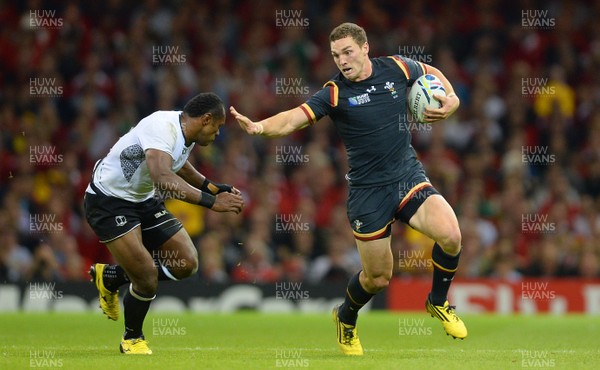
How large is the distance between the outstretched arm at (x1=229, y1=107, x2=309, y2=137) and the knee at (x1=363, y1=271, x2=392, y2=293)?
1.47 m

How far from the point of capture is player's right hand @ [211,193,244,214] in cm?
899

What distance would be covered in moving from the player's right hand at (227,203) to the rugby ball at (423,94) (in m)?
1.71

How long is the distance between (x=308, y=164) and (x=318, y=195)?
558 millimetres

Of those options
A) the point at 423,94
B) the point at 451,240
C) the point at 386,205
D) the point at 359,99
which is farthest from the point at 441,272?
the point at 359,99

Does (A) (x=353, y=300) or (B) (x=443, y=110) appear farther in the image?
(A) (x=353, y=300)

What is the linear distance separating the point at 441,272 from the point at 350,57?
2.01 m

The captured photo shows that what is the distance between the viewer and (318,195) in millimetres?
17875

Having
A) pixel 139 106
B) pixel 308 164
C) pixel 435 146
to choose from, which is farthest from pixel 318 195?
pixel 139 106

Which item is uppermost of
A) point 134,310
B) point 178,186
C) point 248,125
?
point 248,125

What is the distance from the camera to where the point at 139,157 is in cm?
942

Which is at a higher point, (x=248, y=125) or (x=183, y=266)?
(x=248, y=125)

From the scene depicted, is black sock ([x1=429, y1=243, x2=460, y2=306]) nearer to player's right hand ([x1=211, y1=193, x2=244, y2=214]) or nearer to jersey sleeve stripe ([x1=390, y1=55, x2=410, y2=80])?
jersey sleeve stripe ([x1=390, y1=55, x2=410, y2=80])

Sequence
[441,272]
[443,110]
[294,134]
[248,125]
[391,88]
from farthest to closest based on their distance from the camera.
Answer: [294,134]
[391,88]
[441,272]
[443,110]
[248,125]

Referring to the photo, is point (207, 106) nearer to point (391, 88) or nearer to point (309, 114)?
point (309, 114)
